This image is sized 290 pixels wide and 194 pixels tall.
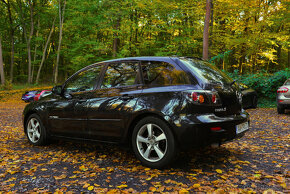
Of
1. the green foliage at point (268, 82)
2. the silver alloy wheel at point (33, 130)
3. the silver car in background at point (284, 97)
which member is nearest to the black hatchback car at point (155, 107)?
the silver alloy wheel at point (33, 130)

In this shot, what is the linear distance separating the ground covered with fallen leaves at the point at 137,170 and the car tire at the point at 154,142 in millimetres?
168

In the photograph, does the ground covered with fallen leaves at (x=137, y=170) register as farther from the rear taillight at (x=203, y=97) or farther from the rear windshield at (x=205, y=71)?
the rear windshield at (x=205, y=71)

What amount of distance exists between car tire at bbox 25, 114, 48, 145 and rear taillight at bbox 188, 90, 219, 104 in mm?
3415

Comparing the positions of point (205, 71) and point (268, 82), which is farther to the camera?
point (268, 82)

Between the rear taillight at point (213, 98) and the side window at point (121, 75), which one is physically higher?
the side window at point (121, 75)

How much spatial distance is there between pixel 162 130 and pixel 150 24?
24.3m

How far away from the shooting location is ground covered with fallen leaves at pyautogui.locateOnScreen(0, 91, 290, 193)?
3.17 meters

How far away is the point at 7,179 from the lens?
11.7 feet

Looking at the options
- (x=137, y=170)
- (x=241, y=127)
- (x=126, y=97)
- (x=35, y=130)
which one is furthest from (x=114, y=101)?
(x=35, y=130)

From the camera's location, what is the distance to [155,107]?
12.0 ft

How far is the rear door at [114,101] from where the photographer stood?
4.00m

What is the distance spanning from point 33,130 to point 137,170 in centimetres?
296

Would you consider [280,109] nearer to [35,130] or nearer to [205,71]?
[205,71]

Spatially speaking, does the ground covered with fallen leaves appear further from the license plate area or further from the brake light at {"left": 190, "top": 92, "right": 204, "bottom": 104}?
the brake light at {"left": 190, "top": 92, "right": 204, "bottom": 104}
